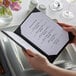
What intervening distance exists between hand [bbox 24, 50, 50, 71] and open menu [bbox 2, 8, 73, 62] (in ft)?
0.09

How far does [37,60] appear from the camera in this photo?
89 cm

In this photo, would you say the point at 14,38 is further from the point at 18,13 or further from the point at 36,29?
the point at 18,13

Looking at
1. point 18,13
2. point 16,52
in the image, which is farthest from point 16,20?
point 16,52

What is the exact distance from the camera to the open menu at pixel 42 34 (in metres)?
0.90

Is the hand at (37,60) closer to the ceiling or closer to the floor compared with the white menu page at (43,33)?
closer to the floor

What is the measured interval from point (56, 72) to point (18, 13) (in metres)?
0.39

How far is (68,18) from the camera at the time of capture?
4.06ft

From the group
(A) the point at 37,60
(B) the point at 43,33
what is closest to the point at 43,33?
(B) the point at 43,33

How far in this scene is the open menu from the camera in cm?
90

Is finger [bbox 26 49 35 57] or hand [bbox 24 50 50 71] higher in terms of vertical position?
finger [bbox 26 49 35 57]

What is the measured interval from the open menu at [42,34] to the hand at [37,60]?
0.03 m

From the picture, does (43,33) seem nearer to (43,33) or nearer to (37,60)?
(43,33)

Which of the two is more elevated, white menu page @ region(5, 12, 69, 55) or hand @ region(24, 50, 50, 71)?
white menu page @ region(5, 12, 69, 55)

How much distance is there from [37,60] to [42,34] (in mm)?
100
